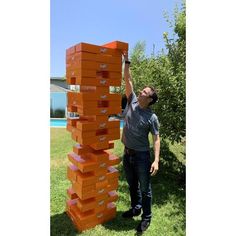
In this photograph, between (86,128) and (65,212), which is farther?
(65,212)

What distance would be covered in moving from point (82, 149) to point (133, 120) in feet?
2.82

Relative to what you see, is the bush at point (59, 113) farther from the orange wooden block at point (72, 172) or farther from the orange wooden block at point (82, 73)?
the orange wooden block at point (82, 73)

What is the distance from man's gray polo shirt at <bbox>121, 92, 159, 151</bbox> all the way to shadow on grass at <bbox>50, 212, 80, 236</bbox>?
1411 mm

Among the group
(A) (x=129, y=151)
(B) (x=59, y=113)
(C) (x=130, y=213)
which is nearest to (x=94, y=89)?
(A) (x=129, y=151)

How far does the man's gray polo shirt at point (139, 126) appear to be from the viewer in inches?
154

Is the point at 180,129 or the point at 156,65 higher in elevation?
the point at 156,65

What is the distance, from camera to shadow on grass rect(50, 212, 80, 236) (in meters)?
3.93

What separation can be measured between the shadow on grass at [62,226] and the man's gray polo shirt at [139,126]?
4.63ft

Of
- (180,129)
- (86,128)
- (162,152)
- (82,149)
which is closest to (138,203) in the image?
(82,149)

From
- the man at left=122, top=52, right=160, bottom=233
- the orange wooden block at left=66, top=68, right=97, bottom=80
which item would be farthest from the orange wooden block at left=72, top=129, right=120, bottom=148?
the orange wooden block at left=66, top=68, right=97, bottom=80

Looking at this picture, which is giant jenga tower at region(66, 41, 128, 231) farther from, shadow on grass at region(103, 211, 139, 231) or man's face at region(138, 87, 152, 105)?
man's face at region(138, 87, 152, 105)

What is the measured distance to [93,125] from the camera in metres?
3.83

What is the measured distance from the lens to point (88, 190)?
3959 mm
